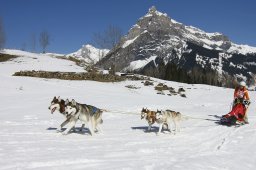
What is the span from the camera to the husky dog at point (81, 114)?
1159cm

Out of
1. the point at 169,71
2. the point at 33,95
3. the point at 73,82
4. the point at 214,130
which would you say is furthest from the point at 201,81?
the point at 214,130

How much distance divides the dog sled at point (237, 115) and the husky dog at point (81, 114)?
6.14m

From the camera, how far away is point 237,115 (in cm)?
1552

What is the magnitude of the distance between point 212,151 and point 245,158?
100cm

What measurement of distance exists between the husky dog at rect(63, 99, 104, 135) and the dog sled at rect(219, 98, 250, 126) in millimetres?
6141

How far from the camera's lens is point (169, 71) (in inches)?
4870

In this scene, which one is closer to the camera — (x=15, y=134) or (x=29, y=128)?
(x=15, y=134)

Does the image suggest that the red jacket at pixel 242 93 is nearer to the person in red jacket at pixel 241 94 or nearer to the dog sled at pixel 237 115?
the person in red jacket at pixel 241 94

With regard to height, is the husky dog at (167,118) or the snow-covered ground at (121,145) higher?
the husky dog at (167,118)

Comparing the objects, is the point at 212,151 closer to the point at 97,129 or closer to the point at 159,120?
the point at 159,120

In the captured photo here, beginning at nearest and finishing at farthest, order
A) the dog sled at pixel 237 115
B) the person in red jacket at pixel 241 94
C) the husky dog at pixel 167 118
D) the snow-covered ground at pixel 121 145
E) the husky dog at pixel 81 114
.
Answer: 1. the snow-covered ground at pixel 121 145
2. the husky dog at pixel 81 114
3. the husky dog at pixel 167 118
4. the dog sled at pixel 237 115
5. the person in red jacket at pixel 241 94

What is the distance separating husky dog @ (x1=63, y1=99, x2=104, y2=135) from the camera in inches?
456

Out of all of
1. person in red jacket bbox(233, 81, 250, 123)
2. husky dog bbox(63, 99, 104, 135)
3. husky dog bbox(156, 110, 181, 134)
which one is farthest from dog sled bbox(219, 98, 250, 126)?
husky dog bbox(63, 99, 104, 135)


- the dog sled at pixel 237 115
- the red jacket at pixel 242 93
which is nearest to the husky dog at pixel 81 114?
the dog sled at pixel 237 115
